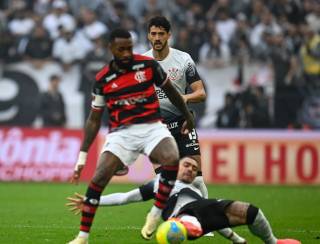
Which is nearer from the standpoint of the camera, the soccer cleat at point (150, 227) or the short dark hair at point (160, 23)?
the soccer cleat at point (150, 227)

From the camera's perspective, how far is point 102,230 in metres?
13.1

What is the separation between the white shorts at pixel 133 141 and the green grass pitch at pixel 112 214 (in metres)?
1.50

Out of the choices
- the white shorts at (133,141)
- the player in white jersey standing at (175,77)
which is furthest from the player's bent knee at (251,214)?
the player in white jersey standing at (175,77)

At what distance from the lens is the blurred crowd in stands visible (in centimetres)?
2511

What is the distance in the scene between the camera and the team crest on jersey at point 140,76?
34.4 ft

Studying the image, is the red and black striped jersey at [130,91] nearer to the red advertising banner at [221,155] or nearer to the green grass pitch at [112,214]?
the green grass pitch at [112,214]

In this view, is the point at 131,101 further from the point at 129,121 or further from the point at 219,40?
the point at 219,40

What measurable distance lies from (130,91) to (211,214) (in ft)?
5.42

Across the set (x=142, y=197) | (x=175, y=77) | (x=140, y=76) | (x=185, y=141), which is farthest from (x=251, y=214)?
(x=175, y=77)

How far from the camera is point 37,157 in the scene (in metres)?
24.3

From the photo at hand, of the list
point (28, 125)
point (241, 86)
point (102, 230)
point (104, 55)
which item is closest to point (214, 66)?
point (241, 86)

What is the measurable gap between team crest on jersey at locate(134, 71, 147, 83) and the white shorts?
20.0 inches

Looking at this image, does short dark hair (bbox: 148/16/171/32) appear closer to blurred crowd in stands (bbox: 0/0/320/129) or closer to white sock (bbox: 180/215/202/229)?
white sock (bbox: 180/215/202/229)

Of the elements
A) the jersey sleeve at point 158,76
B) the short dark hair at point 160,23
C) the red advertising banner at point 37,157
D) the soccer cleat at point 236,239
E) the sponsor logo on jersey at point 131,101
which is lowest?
the red advertising banner at point 37,157
